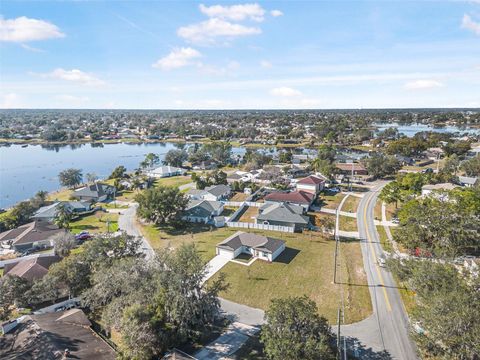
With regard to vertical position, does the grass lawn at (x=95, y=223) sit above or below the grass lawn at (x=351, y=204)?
below

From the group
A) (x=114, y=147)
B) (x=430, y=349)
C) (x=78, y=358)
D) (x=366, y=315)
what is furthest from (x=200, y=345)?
(x=114, y=147)

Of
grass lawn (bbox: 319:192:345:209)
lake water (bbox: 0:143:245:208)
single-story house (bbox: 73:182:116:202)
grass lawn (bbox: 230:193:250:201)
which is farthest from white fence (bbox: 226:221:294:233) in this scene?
lake water (bbox: 0:143:245:208)

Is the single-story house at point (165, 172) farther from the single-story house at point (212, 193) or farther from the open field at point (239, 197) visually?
the open field at point (239, 197)

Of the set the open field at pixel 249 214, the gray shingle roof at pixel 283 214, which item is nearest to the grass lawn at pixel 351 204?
the gray shingle roof at pixel 283 214

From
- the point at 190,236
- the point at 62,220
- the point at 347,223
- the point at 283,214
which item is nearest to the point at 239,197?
the point at 283,214

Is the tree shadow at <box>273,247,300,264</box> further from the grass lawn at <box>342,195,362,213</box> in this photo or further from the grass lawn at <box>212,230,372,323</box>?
the grass lawn at <box>342,195,362,213</box>

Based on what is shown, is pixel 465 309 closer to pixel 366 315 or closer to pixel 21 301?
pixel 366 315
